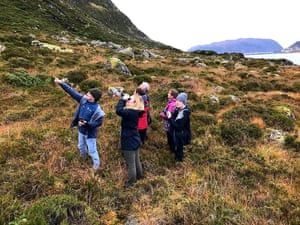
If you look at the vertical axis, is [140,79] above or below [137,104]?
below

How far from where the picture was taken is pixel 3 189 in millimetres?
5625

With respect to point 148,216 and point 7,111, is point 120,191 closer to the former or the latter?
point 148,216

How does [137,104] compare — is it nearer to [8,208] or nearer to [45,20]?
[8,208]

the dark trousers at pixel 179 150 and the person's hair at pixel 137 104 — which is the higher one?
the person's hair at pixel 137 104

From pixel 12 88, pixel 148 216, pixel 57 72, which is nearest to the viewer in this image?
Answer: pixel 148 216

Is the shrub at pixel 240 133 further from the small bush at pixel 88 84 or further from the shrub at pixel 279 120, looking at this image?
the small bush at pixel 88 84

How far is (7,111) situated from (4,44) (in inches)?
525

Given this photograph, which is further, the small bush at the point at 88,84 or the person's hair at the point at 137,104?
the small bush at the point at 88,84

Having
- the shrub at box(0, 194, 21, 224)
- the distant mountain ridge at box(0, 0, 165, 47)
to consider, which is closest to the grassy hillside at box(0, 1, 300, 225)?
the shrub at box(0, 194, 21, 224)

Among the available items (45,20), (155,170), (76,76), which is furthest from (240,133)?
(45,20)

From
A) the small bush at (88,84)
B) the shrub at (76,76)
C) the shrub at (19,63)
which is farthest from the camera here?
the shrub at (19,63)

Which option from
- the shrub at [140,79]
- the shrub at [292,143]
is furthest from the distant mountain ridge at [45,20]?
the shrub at [292,143]

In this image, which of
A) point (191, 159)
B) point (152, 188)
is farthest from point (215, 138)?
point (152, 188)

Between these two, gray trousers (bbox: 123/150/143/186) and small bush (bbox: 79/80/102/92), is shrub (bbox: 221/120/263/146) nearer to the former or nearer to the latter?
gray trousers (bbox: 123/150/143/186)
